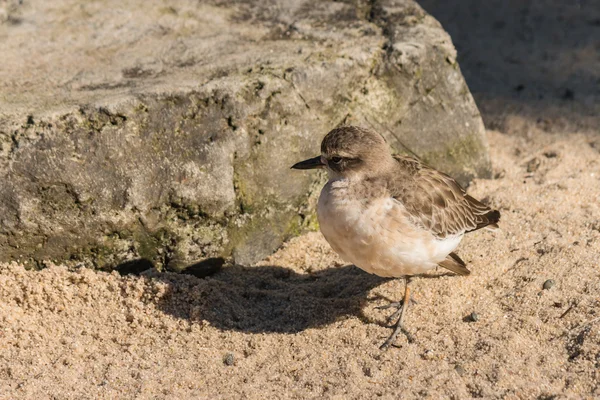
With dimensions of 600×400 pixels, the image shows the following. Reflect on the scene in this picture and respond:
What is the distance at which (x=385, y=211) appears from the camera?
503 centimetres

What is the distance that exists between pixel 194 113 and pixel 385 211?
1674 mm

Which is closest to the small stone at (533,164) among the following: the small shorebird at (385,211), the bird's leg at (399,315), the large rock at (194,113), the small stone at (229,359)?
the large rock at (194,113)

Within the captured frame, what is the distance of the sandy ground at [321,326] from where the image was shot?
4613mm

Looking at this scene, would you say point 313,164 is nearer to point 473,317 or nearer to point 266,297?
point 266,297

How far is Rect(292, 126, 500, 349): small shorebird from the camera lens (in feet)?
16.3

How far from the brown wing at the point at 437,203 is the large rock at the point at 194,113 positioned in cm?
101

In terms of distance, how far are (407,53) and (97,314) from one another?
3279 mm

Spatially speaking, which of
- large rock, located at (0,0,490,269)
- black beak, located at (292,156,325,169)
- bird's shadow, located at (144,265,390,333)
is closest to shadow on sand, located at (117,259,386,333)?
bird's shadow, located at (144,265,390,333)

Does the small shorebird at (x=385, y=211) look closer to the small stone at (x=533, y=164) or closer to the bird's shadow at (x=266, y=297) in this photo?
the bird's shadow at (x=266, y=297)

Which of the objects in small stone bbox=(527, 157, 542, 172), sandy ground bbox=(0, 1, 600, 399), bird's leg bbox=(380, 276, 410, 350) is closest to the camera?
sandy ground bbox=(0, 1, 600, 399)

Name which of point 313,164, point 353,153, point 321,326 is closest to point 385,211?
point 353,153

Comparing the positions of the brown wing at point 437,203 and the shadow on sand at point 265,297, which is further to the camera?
the shadow on sand at point 265,297

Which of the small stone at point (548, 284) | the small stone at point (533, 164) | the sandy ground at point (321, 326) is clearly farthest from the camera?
the small stone at point (533, 164)

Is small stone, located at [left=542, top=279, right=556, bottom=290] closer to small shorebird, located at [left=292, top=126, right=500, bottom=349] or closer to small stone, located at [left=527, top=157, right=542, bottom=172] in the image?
small shorebird, located at [left=292, top=126, right=500, bottom=349]
